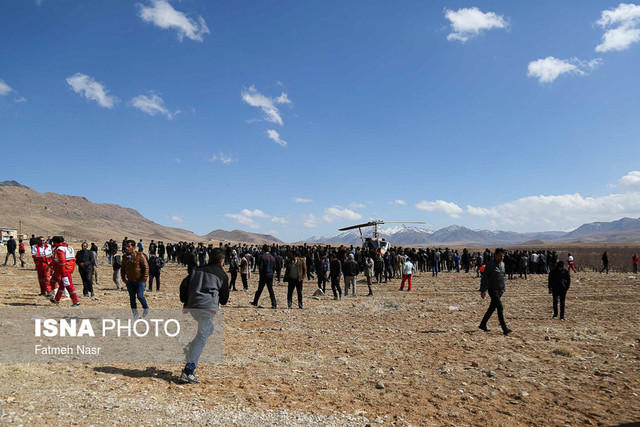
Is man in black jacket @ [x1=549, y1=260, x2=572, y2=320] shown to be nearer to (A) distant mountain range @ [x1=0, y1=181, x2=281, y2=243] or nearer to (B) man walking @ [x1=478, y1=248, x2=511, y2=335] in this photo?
(B) man walking @ [x1=478, y1=248, x2=511, y2=335]

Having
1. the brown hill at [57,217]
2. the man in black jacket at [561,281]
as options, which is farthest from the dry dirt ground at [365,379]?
the brown hill at [57,217]

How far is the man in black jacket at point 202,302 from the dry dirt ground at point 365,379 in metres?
0.41

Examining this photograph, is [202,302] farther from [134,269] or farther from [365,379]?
[134,269]

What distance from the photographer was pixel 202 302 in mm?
5820

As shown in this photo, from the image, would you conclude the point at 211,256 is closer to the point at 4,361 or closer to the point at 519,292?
the point at 4,361

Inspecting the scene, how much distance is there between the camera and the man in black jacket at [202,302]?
5.79 metres

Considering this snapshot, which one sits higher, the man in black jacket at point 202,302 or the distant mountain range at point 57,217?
the distant mountain range at point 57,217

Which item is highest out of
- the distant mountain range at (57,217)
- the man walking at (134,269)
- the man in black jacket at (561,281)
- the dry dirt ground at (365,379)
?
the distant mountain range at (57,217)

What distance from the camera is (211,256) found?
617cm

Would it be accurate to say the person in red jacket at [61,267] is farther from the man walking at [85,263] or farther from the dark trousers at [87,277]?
the dark trousers at [87,277]

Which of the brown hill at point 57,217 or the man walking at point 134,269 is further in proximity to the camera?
the brown hill at point 57,217

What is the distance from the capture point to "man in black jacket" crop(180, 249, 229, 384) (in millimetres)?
5785

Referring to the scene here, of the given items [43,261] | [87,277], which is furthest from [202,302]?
[43,261]

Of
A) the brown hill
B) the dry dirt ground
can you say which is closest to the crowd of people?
the dry dirt ground
